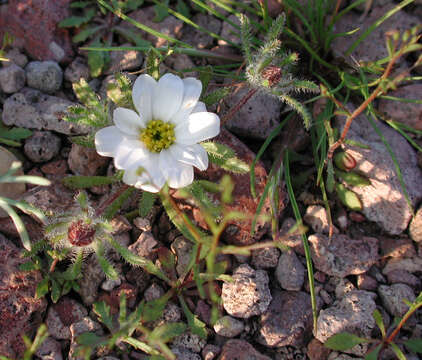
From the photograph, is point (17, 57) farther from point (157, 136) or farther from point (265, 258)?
point (265, 258)

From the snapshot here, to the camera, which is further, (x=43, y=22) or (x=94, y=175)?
(x=43, y=22)

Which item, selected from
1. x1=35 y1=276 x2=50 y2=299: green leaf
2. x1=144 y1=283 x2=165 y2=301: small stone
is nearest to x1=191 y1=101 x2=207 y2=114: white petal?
x1=144 y1=283 x2=165 y2=301: small stone

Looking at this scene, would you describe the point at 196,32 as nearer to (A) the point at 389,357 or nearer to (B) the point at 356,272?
(B) the point at 356,272

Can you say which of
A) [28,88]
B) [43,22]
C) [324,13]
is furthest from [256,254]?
[43,22]

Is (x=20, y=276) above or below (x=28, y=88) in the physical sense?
below

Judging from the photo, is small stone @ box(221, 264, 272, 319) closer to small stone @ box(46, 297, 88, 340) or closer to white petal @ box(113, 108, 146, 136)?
small stone @ box(46, 297, 88, 340)

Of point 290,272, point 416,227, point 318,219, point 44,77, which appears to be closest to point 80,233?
point 290,272

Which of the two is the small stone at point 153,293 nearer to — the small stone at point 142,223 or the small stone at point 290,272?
the small stone at point 142,223
